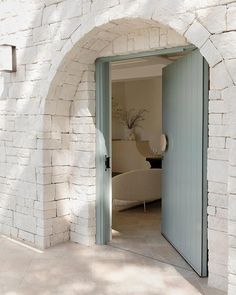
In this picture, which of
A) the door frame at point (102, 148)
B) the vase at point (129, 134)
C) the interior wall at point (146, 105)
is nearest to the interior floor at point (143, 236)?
the door frame at point (102, 148)

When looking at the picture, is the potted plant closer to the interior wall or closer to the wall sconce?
the interior wall

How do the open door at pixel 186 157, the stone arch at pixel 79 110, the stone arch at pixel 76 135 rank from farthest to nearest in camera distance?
the stone arch at pixel 76 135 → the stone arch at pixel 79 110 → the open door at pixel 186 157

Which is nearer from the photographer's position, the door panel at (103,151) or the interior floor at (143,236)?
the interior floor at (143,236)

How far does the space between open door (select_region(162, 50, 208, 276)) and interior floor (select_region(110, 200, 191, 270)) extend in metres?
0.10

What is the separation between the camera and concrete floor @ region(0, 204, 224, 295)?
277 centimetres

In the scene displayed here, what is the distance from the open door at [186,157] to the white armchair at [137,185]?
1.08m

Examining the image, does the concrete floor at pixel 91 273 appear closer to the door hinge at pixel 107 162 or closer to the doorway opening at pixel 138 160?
the doorway opening at pixel 138 160

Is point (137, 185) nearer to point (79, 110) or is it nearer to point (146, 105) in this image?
point (79, 110)

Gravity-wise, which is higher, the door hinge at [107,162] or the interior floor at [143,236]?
the door hinge at [107,162]

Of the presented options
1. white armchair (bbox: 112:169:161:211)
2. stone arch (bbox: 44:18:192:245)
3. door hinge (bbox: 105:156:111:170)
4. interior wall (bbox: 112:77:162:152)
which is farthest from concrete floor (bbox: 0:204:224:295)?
interior wall (bbox: 112:77:162:152)

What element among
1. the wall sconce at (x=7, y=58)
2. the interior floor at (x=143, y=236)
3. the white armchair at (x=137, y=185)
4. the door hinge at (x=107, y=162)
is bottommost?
the interior floor at (x=143, y=236)

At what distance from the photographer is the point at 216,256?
9.05 feet

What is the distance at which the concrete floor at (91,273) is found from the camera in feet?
9.10

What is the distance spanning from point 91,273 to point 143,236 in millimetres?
1105
